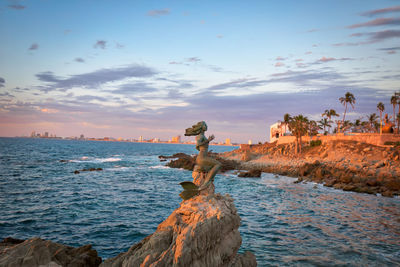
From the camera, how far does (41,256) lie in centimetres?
759

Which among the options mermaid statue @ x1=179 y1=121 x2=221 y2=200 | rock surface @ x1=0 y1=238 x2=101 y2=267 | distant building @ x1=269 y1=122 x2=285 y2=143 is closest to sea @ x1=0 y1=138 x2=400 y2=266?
rock surface @ x1=0 y1=238 x2=101 y2=267

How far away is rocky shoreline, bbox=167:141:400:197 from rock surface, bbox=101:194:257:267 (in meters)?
27.6

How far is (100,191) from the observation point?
1096 inches

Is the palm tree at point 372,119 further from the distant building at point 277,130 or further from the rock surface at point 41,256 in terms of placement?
the rock surface at point 41,256

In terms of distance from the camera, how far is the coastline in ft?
102

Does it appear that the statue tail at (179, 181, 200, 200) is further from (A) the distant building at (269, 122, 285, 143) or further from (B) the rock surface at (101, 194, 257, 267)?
(A) the distant building at (269, 122, 285, 143)

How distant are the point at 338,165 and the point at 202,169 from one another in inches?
1638

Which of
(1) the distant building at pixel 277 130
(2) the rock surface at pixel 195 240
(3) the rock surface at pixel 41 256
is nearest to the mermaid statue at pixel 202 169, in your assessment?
(2) the rock surface at pixel 195 240

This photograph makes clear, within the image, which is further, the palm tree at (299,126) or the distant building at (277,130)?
the distant building at (277,130)

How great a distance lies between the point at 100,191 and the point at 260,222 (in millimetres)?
18514

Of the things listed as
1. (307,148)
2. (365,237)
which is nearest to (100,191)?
(365,237)

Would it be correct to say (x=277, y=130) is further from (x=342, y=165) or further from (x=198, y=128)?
(x=198, y=128)

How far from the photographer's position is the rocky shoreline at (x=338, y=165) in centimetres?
3139

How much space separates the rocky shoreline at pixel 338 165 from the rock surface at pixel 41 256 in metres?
30.3
